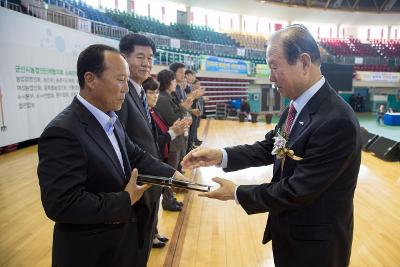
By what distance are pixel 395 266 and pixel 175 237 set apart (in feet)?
6.41

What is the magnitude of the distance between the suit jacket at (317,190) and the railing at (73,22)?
6.88 metres

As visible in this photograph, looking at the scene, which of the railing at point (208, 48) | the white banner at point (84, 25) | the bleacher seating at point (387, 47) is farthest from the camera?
the bleacher seating at point (387, 47)

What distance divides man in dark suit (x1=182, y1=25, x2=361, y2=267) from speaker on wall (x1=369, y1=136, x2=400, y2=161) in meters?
6.11

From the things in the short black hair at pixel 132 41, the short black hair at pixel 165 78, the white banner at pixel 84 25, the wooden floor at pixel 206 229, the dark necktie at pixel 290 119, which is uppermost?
the white banner at pixel 84 25

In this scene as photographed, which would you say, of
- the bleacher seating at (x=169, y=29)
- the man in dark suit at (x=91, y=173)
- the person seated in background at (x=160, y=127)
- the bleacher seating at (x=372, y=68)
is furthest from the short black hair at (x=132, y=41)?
the bleacher seating at (x=372, y=68)

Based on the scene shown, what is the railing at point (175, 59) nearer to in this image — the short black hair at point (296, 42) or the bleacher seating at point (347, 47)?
the bleacher seating at point (347, 47)

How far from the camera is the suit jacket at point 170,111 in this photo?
353 cm

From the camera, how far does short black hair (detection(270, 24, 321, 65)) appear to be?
1297mm

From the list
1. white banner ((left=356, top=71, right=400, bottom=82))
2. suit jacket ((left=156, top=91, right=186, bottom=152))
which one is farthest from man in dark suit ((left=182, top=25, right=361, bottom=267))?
white banner ((left=356, top=71, right=400, bottom=82))

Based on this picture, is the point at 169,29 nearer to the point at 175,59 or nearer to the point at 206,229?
the point at 175,59

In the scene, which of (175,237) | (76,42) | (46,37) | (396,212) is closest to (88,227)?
(175,237)

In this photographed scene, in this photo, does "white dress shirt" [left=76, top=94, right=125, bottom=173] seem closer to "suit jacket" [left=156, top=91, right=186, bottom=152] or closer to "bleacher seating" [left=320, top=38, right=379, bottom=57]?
"suit jacket" [left=156, top=91, right=186, bottom=152]

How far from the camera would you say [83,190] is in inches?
47.3

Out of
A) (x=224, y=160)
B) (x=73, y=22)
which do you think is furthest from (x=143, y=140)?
(x=73, y=22)
